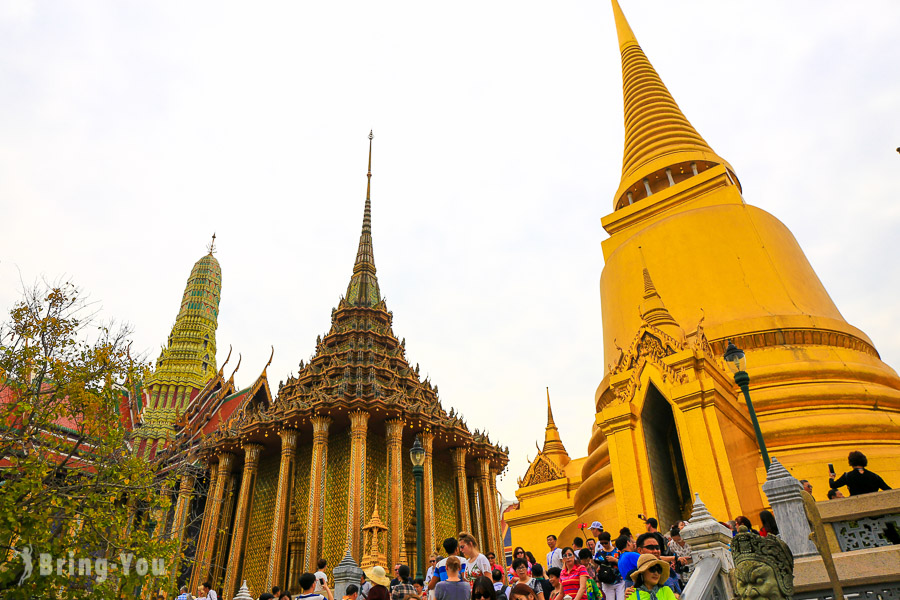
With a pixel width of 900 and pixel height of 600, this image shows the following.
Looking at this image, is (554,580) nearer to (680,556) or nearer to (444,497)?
(680,556)

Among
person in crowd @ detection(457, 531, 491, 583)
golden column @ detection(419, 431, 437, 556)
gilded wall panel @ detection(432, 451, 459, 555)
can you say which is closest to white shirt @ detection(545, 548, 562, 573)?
person in crowd @ detection(457, 531, 491, 583)

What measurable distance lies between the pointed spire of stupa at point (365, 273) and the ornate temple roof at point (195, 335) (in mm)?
11975

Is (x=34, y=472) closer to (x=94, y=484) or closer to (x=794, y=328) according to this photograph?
(x=94, y=484)

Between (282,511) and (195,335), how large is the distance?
60.3ft

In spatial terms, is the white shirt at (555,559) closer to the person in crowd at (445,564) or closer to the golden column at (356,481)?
the person in crowd at (445,564)

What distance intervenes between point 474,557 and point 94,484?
6473 mm

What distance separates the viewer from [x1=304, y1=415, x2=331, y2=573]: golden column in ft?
60.2

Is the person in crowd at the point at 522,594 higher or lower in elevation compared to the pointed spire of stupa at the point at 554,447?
lower

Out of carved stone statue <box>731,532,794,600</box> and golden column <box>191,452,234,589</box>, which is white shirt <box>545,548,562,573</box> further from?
golden column <box>191,452,234,589</box>

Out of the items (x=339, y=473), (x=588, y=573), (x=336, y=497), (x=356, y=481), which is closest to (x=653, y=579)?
(x=588, y=573)

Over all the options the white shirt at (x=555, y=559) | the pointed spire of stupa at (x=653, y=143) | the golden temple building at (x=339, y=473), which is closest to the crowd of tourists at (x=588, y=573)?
the white shirt at (x=555, y=559)

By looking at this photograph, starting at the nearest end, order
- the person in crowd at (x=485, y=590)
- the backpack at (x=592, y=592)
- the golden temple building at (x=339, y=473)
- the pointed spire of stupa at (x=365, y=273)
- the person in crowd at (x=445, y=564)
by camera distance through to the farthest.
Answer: the person in crowd at (x=485, y=590), the person in crowd at (x=445, y=564), the backpack at (x=592, y=592), the golden temple building at (x=339, y=473), the pointed spire of stupa at (x=365, y=273)

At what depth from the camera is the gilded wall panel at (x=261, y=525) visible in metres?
21.2

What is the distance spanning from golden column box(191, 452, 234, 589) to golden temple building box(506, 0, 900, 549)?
10.7m
